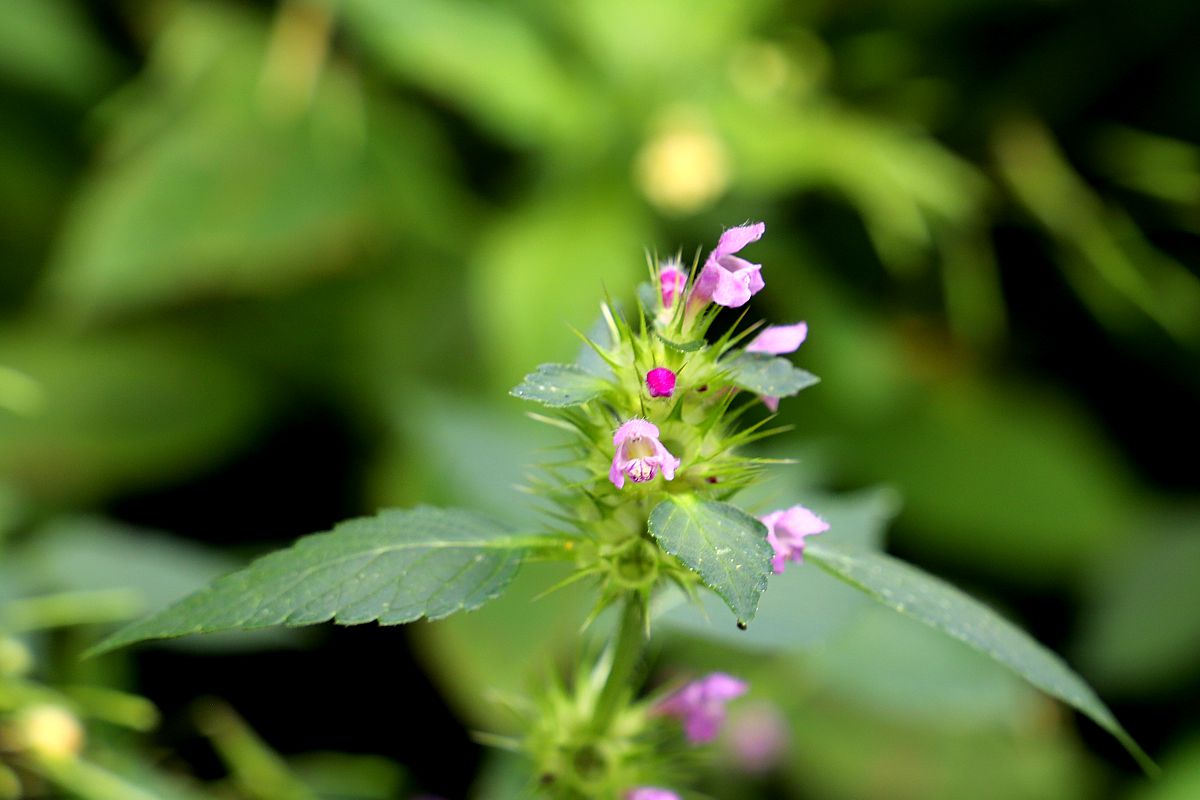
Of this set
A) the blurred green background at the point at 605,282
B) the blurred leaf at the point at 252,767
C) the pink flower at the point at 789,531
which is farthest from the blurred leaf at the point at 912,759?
A: the pink flower at the point at 789,531

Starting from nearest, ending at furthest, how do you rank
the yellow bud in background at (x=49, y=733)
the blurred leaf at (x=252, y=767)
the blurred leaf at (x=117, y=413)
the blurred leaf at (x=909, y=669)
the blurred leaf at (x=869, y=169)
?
1. the yellow bud in background at (x=49, y=733)
2. the blurred leaf at (x=252, y=767)
3. the blurred leaf at (x=909, y=669)
4. the blurred leaf at (x=117, y=413)
5. the blurred leaf at (x=869, y=169)

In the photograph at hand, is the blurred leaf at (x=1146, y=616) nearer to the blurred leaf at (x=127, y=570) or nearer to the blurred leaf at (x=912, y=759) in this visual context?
the blurred leaf at (x=912, y=759)

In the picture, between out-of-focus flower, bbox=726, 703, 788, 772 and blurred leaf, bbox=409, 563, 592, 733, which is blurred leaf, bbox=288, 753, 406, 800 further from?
out-of-focus flower, bbox=726, 703, 788, 772

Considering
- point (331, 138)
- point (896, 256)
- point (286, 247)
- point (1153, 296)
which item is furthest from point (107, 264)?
point (1153, 296)

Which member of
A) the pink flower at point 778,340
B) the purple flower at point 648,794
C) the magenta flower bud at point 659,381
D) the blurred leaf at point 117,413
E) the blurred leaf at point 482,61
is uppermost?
the blurred leaf at point 482,61

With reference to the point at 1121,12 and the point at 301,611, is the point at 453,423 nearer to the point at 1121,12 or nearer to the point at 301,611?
the point at 301,611

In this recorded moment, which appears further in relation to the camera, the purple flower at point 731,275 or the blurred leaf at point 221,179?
the blurred leaf at point 221,179
